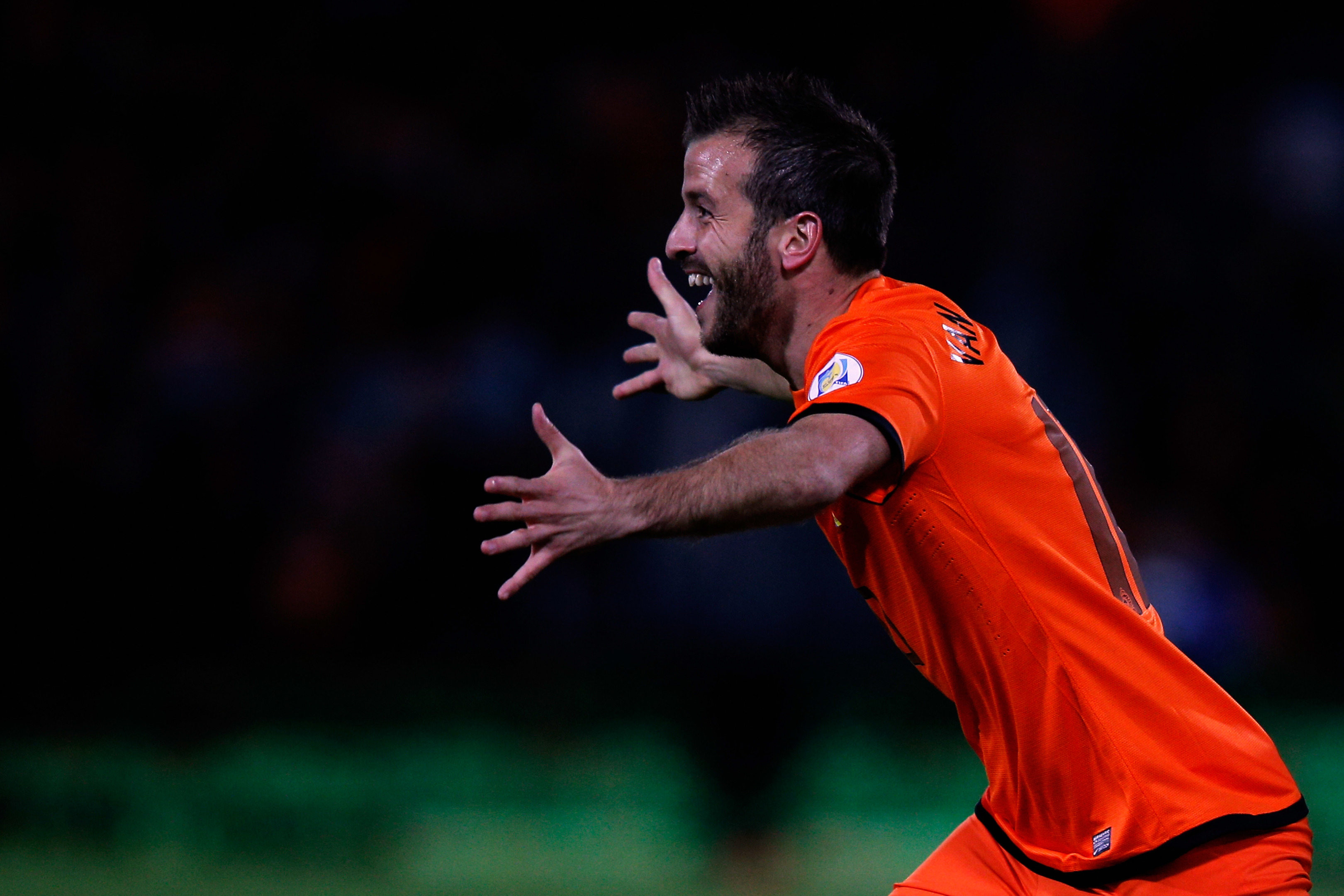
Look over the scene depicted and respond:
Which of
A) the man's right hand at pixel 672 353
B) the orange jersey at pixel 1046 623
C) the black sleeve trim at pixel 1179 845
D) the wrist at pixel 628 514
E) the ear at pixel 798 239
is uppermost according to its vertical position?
the man's right hand at pixel 672 353

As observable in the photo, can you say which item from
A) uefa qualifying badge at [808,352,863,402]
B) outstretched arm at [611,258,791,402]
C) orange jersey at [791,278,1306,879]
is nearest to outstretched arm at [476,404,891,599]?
uefa qualifying badge at [808,352,863,402]

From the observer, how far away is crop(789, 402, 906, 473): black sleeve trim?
7.38ft

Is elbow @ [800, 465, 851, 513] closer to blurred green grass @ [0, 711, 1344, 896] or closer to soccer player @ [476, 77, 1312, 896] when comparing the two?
soccer player @ [476, 77, 1312, 896]

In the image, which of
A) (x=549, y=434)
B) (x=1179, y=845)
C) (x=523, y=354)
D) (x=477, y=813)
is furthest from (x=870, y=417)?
(x=523, y=354)

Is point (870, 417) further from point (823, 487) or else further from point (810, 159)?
point (810, 159)

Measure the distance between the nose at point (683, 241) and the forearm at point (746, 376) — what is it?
795mm

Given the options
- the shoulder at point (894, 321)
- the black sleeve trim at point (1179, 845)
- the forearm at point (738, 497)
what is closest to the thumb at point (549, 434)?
the forearm at point (738, 497)

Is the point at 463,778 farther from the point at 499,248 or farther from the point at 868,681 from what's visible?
the point at 499,248

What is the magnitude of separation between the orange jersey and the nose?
0.58 m

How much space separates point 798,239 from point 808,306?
0.17 meters

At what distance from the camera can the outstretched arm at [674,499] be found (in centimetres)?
216

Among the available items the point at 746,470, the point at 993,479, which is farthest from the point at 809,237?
the point at 746,470

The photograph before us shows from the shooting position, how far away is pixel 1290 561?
23.9ft

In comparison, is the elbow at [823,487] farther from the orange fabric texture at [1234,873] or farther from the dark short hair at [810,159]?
the orange fabric texture at [1234,873]
